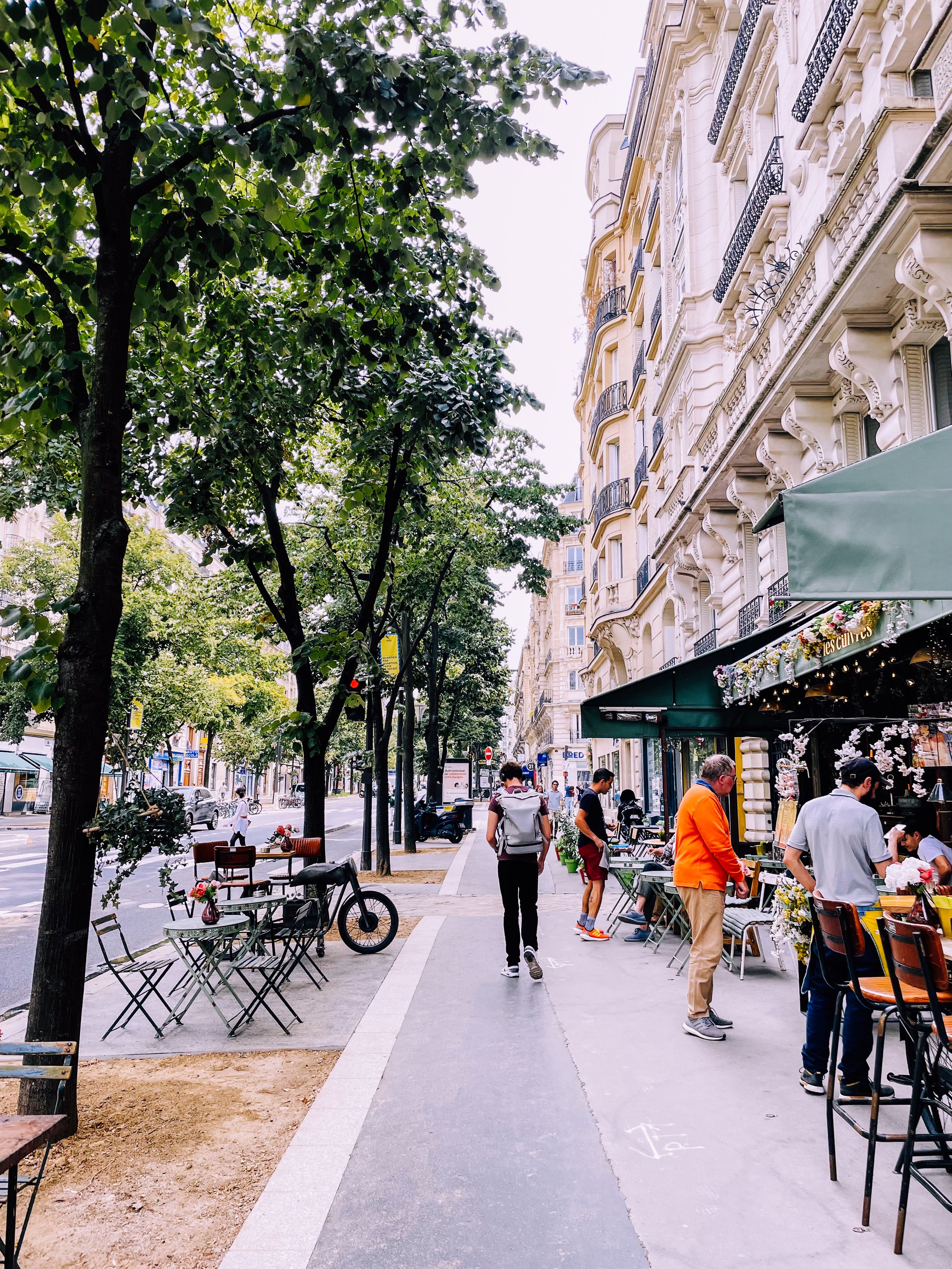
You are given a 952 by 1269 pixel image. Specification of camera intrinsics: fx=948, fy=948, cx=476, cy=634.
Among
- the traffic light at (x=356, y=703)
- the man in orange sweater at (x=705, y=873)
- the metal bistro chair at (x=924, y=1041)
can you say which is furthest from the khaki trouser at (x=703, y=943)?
the traffic light at (x=356, y=703)

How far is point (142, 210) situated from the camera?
5969mm

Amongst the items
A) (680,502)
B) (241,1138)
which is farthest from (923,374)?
(680,502)

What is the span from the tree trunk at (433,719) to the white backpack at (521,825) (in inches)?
779

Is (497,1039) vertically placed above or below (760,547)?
below

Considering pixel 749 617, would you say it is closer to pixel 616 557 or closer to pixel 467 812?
pixel 616 557

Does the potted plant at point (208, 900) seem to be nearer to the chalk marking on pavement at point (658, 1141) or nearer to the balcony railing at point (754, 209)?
the chalk marking on pavement at point (658, 1141)

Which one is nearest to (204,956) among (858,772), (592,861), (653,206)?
(592,861)

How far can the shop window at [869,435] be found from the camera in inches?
428

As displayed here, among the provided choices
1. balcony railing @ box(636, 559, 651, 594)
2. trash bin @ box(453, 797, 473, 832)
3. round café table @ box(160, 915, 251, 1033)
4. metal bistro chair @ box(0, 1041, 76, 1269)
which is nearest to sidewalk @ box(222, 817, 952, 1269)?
metal bistro chair @ box(0, 1041, 76, 1269)

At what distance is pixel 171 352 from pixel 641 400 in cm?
2096

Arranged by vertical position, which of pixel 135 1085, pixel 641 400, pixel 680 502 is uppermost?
pixel 641 400

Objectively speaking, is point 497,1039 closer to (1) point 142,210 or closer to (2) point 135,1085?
(2) point 135,1085

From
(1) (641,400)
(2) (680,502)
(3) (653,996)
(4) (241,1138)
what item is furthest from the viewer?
(1) (641,400)

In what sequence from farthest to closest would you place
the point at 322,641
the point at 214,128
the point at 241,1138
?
the point at 322,641, the point at 214,128, the point at 241,1138
